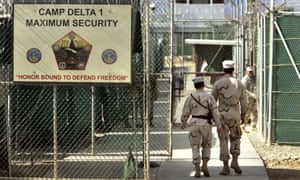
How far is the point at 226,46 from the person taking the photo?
79.0ft

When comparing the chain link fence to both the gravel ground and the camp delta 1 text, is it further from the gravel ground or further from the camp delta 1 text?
the gravel ground

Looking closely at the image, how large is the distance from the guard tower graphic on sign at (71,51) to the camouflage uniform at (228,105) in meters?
2.32

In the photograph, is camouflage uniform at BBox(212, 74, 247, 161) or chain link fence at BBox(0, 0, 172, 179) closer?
chain link fence at BBox(0, 0, 172, 179)

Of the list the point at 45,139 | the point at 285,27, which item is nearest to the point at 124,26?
the point at 45,139

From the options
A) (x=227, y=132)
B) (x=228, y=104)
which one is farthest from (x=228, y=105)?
(x=227, y=132)

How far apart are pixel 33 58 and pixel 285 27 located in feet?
20.9

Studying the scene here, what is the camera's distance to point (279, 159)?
11461 mm

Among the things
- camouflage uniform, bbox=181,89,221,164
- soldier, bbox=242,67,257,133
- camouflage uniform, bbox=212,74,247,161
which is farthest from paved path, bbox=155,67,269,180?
soldier, bbox=242,67,257,133

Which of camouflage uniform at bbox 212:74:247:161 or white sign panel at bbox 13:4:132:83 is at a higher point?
white sign panel at bbox 13:4:132:83

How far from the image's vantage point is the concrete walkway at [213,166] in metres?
9.68

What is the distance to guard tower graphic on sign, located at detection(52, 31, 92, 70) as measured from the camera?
8641 millimetres

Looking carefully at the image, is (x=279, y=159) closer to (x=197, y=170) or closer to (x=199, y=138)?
(x=197, y=170)

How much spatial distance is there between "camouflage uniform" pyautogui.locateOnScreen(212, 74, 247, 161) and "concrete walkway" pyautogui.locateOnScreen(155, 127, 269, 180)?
49 cm

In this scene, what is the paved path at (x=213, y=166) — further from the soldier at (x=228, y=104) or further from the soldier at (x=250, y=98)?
the soldier at (x=250, y=98)
